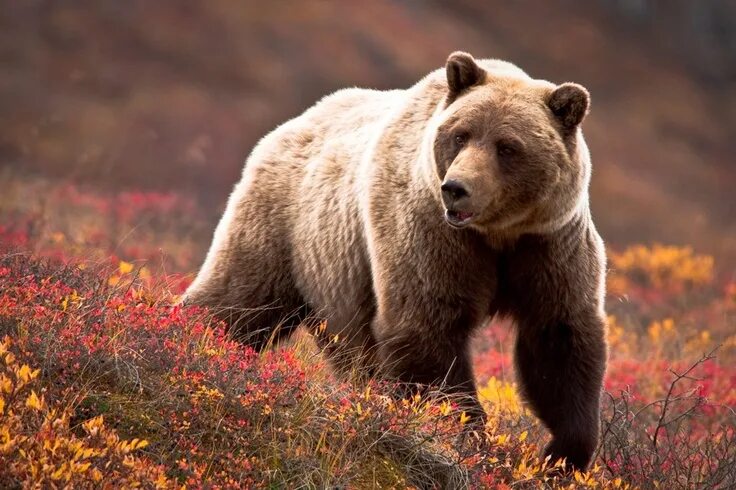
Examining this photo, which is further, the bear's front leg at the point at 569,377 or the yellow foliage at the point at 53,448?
the bear's front leg at the point at 569,377

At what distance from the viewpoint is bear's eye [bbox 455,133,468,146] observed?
17.3 feet

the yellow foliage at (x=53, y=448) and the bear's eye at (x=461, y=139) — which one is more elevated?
the bear's eye at (x=461, y=139)

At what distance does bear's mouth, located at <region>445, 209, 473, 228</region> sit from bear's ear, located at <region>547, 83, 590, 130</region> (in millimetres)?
732

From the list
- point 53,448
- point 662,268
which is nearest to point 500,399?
point 53,448

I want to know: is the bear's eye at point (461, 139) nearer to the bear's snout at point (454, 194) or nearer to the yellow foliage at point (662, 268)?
the bear's snout at point (454, 194)

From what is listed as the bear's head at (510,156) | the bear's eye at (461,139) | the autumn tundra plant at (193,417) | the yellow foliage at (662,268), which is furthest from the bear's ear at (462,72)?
the yellow foliage at (662,268)

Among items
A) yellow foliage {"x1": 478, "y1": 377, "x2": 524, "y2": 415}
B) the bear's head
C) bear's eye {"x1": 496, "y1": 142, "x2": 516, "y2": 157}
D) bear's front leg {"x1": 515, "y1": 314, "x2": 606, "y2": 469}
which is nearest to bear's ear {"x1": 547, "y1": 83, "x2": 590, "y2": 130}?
the bear's head

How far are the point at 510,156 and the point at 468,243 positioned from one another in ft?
1.67

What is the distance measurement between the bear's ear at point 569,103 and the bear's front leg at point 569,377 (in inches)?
39.3

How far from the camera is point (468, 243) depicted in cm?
545

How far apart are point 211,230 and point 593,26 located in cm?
908

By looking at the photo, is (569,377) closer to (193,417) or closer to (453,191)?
(453,191)

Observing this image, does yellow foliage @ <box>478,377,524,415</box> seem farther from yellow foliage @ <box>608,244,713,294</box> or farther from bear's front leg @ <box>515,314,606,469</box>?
yellow foliage @ <box>608,244,713,294</box>

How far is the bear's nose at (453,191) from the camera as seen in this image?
498cm
